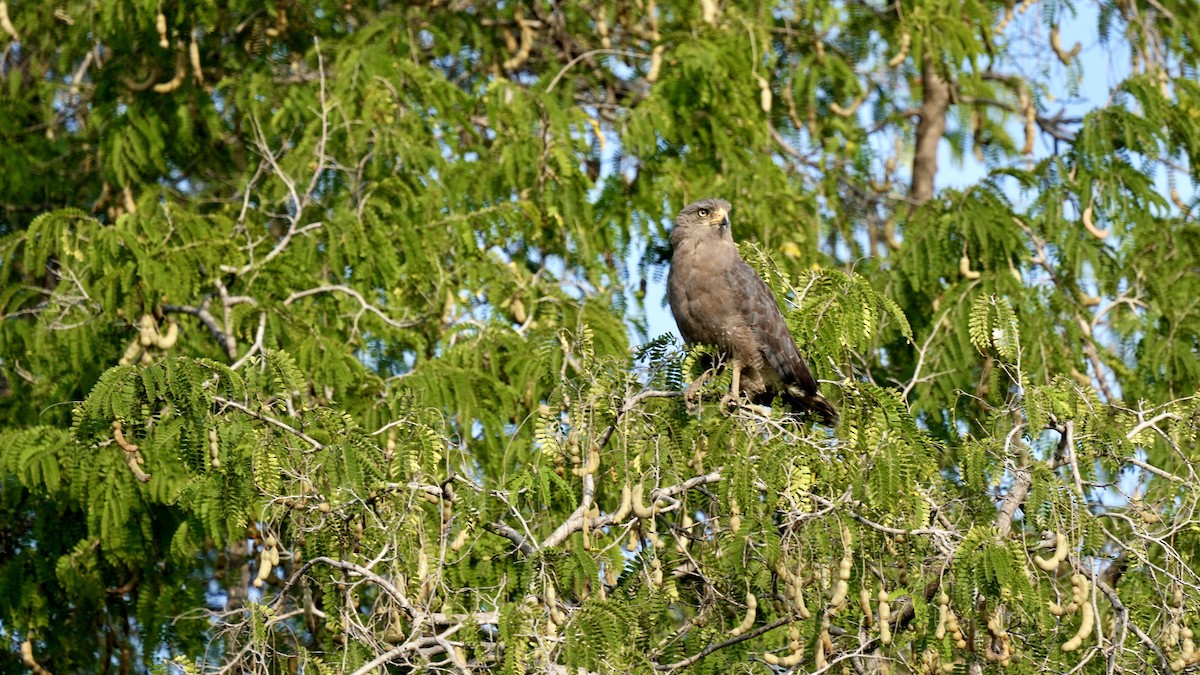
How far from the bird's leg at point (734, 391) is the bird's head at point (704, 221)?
0.76 metres

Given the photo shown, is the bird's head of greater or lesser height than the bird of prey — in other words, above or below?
above

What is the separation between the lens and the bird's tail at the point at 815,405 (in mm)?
6312

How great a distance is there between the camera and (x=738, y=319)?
646 cm

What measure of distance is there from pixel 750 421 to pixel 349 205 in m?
3.53

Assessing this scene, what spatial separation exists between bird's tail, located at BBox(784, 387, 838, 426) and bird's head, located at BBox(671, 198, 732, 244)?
87 cm

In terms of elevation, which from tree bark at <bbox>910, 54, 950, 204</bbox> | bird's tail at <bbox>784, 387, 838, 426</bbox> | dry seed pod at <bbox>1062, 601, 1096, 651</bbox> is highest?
tree bark at <bbox>910, 54, 950, 204</bbox>

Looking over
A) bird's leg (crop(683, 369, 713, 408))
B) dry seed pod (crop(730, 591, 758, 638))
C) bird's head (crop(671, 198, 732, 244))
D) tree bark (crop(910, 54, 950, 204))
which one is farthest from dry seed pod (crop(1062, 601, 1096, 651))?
tree bark (crop(910, 54, 950, 204))

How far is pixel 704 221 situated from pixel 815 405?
105 cm

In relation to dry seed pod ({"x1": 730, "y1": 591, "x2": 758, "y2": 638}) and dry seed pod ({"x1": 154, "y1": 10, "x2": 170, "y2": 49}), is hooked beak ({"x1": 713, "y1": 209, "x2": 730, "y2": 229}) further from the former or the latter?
dry seed pod ({"x1": 154, "y1": 10, "x2": 170, "y2": 49})

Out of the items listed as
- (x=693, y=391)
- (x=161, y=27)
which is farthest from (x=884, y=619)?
(x=161, y=27)

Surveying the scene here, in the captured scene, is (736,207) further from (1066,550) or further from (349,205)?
(1066,550)

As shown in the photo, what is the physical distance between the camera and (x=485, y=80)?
9.38 metres

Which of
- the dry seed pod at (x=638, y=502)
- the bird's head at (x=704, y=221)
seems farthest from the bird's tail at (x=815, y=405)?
the dry seed pod at (x=638, y=502)

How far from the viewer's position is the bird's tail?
249 inches
